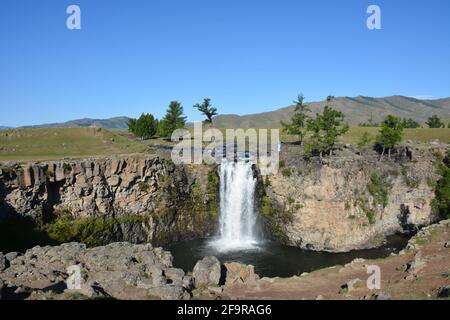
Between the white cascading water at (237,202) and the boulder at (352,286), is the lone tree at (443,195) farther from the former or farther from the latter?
the boulder at (352,286)

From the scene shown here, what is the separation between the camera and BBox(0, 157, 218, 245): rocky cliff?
Result: 128 feet

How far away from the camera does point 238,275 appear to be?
3231cm

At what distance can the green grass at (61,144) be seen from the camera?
51.9 m

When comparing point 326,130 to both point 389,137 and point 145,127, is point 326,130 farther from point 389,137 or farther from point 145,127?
point 145,127

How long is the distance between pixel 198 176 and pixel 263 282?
21385 mm

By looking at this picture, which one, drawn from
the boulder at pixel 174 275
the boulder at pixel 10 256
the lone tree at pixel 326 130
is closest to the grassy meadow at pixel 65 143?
the lone tree at pixel 326 130

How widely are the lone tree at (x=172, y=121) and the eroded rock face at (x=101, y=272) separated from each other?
1762 inches

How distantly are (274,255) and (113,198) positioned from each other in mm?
17432

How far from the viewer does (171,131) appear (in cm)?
7725

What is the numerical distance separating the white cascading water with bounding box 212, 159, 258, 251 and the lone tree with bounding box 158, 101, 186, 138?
93.2ft

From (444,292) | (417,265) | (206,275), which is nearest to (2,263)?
(206,275)
